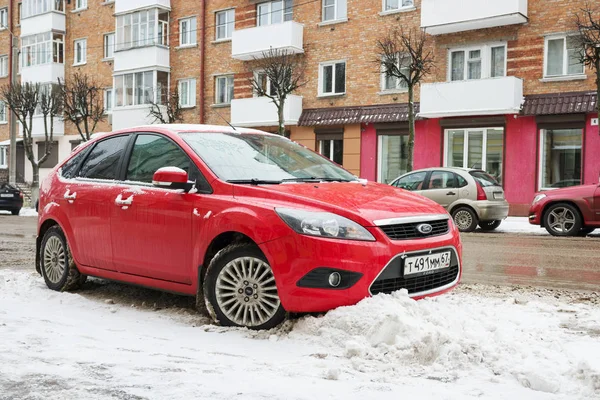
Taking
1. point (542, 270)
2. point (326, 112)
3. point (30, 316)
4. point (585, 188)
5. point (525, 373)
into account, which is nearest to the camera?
point (525, 373)

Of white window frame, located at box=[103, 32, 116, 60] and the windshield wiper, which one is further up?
white window frame, located at box=[103, 32, 116, 60]

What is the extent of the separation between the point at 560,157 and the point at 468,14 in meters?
5.66

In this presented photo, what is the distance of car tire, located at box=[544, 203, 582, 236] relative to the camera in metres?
14.4

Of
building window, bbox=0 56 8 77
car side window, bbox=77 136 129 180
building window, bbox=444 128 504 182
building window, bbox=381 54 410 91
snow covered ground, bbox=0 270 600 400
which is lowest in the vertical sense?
snow covered ground, bbox=0 270 600 400

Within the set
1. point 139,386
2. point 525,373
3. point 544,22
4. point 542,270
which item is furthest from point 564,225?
point 139,386

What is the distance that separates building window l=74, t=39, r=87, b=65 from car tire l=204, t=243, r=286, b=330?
1400 inches

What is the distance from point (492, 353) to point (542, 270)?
16.8ft

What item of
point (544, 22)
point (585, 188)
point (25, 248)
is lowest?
point (25, 248)

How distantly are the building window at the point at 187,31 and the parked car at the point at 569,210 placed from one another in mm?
21765

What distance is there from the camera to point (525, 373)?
3.77 meters

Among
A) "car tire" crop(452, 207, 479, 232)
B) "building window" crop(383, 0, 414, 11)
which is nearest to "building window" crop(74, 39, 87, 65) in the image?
A: "building window" crop(383, 0, 414, 11)

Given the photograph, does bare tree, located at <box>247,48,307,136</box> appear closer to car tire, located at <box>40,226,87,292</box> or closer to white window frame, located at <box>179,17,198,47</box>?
white window frame, located at <box>179,17,198,47</box>

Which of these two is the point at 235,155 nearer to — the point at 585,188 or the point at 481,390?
the point at 481,390

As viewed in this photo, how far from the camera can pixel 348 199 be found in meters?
4.92
